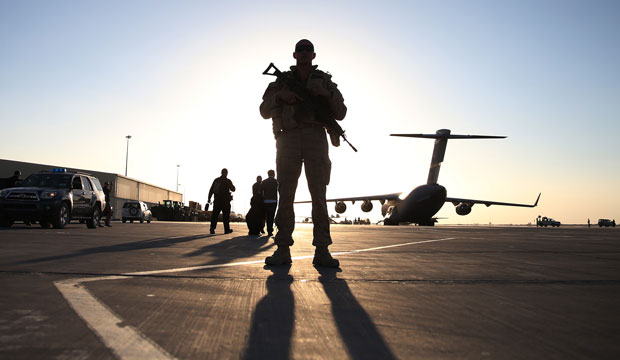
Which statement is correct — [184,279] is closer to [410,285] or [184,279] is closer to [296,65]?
[410,285]

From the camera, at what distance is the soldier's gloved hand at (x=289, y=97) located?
194 inches

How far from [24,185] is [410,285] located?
48.1 feet

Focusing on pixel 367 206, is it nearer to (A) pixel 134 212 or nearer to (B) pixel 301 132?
(A) pixel 134 212

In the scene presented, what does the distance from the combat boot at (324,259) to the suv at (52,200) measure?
39.5 feet

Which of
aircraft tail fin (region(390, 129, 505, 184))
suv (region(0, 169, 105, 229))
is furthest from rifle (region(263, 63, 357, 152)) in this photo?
aircraft tail fin (region(390, 129, 505, 184))

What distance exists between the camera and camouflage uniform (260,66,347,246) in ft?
16.4

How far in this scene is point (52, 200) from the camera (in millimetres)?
14625

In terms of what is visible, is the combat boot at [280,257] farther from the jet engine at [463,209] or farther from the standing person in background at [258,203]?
the jet engine at [463,209]

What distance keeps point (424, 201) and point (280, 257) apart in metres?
39.3

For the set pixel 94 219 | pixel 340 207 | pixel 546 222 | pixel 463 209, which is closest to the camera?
pixel 94 219

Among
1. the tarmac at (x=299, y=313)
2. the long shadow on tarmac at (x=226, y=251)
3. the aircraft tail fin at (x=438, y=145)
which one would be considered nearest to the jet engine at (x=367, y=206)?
the aircraft tail fin at (x=438, y=145)

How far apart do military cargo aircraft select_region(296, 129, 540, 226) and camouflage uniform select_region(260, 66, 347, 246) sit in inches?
1505

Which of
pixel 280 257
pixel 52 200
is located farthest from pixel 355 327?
pixel 52 200

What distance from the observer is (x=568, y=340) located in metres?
1.93
